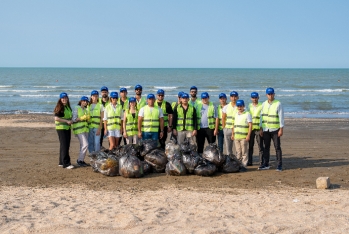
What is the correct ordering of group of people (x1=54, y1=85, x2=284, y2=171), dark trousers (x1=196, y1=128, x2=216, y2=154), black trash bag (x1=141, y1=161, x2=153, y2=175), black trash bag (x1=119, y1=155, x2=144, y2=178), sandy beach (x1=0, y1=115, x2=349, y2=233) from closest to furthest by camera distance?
1. sandy beach (x1=0, y1=115, x2=349, y2=233)
2. black trash bag (x1=119, y1=155, x2=144, y2=178)
3. black trash bag (x1=141, y1=161, x2=153, y2=175)
4. group of people (x1=54, y1=85, x2=284, y2=171)
5. dark trousers (x1=196, y1=128, x2=216, y2=154)

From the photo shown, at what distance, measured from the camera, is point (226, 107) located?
1087 centimetres

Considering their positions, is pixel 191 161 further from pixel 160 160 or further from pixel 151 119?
pixel 151 119

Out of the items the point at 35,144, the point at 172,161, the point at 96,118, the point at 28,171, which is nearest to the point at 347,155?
the point at 172,161

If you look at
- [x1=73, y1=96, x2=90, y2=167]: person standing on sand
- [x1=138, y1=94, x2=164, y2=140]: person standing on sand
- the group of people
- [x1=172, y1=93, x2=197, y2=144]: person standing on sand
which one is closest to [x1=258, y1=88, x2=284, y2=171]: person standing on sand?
the group of people

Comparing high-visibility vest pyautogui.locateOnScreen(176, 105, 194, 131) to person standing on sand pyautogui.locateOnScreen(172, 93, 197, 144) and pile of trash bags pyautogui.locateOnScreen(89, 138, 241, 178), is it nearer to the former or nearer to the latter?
person standing on sand pyautogui.locateOnScreen(172, 93, 197, 144)

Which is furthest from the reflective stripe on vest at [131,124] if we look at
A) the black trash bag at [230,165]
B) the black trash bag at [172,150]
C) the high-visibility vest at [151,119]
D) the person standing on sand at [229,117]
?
the black trash bag at [230,165]

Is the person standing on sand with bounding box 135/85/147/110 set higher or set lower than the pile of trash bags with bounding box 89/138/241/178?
higher

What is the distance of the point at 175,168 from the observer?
9.67 m

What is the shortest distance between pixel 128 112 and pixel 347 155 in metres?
6.17

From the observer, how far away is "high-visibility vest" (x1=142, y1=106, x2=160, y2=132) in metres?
10.3

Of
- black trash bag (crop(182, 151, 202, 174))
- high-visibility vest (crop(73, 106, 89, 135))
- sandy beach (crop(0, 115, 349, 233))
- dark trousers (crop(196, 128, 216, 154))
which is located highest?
high-visibility vest (crop(73, 106, 89, 135))

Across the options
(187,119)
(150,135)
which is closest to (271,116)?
(187,119)

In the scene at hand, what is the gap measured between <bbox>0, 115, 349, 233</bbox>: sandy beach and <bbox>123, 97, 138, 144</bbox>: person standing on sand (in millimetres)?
1291

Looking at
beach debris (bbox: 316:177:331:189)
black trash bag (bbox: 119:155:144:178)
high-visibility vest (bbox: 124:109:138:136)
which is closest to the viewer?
beach debris (bbox: 316:177:331:189)
